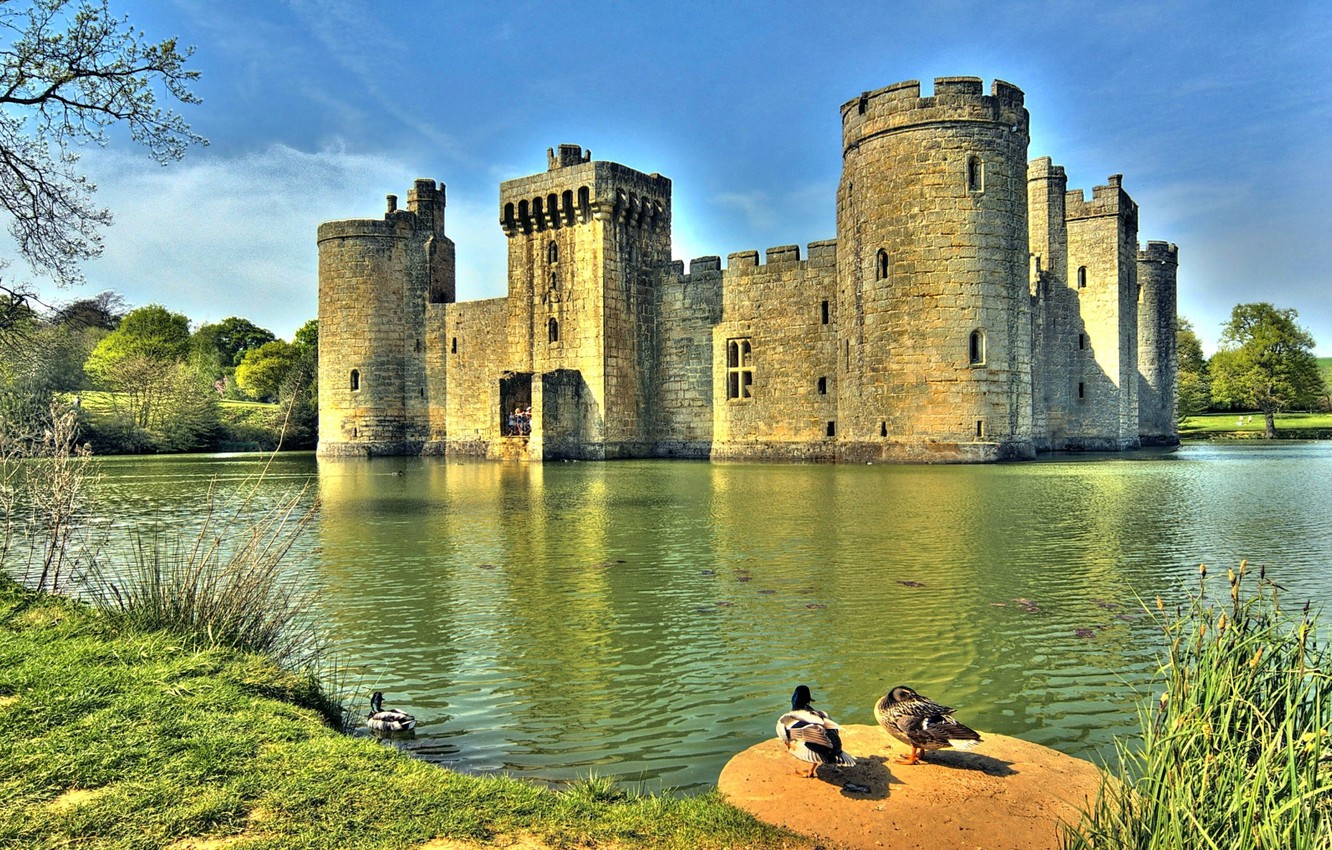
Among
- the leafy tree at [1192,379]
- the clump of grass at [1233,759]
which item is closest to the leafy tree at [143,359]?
the clump of grass at [1233,759]

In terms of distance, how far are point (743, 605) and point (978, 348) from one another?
19994 mm

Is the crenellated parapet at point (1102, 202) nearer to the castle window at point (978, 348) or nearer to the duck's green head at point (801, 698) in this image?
the castle window at point (978, 348)

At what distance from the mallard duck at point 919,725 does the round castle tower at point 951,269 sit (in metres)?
22.0

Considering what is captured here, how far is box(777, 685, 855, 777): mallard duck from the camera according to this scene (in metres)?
4.14

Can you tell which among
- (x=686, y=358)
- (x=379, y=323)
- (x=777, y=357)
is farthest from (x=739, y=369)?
(x=379, y=323)

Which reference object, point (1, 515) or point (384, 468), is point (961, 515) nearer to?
point (1, 515)

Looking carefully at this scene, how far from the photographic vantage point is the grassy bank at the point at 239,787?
3.46m

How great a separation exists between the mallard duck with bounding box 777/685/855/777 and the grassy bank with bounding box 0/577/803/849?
51 cm

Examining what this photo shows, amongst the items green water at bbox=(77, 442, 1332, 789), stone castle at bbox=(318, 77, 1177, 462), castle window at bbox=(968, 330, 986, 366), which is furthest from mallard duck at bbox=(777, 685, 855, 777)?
castle window at bbox=(968, 330, 986, 366)

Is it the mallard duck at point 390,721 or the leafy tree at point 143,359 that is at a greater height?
the leafy tree at point 143,359

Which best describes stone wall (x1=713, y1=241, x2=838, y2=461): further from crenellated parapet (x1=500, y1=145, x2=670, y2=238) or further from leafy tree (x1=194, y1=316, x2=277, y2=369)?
leafy tree (x1=194, y1=316, x2=277, y2=369)

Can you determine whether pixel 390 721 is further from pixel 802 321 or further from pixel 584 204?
pixel 584 204

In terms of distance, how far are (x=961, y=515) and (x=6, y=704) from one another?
1219cm

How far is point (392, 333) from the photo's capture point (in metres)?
40.7
